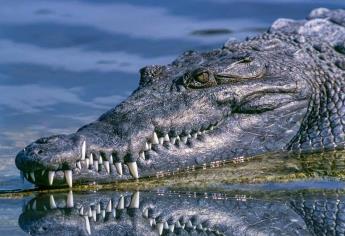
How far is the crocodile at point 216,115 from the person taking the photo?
246 inches

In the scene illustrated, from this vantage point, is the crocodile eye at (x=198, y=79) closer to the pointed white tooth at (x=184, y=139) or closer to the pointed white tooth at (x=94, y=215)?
the pointed white tooth at (x=184, y=139)

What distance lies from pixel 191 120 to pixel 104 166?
0.72m

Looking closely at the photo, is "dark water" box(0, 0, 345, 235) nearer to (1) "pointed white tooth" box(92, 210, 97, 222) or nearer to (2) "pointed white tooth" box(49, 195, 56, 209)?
(2) "pointed white tooth" box(49, 195, 56, 209)

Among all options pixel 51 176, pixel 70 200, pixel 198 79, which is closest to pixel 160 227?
pixel 70 200

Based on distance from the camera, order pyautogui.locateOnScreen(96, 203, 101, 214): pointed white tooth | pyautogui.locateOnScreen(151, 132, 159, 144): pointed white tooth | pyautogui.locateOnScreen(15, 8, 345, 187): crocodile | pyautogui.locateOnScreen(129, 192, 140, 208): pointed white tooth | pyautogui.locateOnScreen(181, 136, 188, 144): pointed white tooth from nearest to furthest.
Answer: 1. pyautogui.locateOnScreen(96, 203, 101, 214): pointed white tooth
2. pyautogui.locateOnScreen(129, 192, 140, 208): pointed white tooth
3. pyautogui.locateOnScreen(15, 8, 345, 187): crocodile
4. pyautogui.locateOnScreen(151, 132, 159, 144): pointed white tooth
5. pyautogui.locateOnScreen(181, 136, 188, 144): pointed white tooth

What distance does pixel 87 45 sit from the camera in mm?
11352

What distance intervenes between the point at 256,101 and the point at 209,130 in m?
0.47

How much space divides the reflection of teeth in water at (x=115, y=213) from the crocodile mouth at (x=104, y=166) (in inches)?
6.0

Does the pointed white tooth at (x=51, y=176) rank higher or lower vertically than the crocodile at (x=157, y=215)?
higher

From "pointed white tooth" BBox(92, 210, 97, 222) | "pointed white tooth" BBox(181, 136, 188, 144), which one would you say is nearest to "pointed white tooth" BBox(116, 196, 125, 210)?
"pointed white tooth" BBox(92, 210, 97, 222)

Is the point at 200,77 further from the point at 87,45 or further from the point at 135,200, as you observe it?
the point at 87,45

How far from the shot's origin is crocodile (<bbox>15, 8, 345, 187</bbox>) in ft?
20.5

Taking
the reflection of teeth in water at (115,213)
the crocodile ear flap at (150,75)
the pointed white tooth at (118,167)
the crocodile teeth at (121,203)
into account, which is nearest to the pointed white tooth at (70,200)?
the reflection of teeth in water at (115,213)

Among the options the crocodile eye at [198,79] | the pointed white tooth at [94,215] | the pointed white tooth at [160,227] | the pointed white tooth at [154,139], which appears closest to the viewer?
the pointed white tooth at [160,227]
